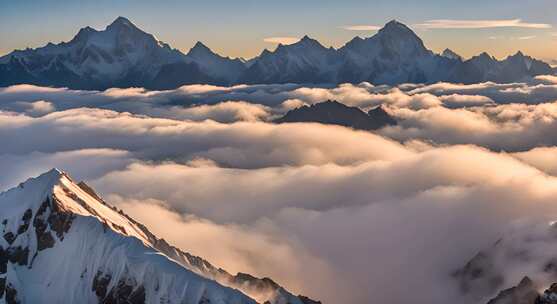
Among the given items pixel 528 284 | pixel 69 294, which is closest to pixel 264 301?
pixel 69 294

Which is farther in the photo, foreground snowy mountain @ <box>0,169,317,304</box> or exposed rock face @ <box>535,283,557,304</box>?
foreground snowy mountain @ <box>0,169,317,304</box>

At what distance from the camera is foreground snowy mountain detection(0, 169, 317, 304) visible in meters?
133

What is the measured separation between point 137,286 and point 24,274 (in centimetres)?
3027

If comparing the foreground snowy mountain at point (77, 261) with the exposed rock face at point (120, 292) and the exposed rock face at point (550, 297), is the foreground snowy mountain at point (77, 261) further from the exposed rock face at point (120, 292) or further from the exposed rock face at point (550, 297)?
the exposed rock face at point (550, 297)

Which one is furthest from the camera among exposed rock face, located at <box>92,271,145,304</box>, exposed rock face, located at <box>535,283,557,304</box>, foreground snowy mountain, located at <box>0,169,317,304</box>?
foreground snowy mountain, located at <box>0,169,317,304</box>

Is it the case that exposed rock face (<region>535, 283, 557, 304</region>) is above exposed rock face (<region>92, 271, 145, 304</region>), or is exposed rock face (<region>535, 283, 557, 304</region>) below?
above

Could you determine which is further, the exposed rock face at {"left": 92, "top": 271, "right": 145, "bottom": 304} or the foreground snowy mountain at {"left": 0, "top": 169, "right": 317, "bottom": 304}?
the foreground snowy mountain at {"left": 0, "top": 169, "right": 317, "bottom": 304}

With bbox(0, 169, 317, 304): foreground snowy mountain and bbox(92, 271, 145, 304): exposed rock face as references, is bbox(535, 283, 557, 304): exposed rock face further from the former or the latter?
bbox(92, 271, 145, 304): exposed rock face

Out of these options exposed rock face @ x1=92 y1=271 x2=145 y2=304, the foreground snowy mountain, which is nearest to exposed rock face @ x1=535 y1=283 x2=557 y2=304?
the foreground snowy mountain

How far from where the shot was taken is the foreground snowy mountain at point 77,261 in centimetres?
13312

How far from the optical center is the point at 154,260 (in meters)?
136

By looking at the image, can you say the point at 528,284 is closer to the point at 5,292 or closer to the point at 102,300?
the point at 102,300

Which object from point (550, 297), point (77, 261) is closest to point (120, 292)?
point (77, 261)

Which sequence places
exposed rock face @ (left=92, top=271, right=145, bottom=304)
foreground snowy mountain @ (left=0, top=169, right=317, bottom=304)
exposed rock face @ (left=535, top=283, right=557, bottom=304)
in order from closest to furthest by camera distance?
exposed rock face @ (left=535, top=283, right=557, bottom=304)
exposed rock face @ (left=92, top=271, right=145, bottom=304)
foreground snowy mountain @ (left=0, top=169, right=317, bottom=304)
